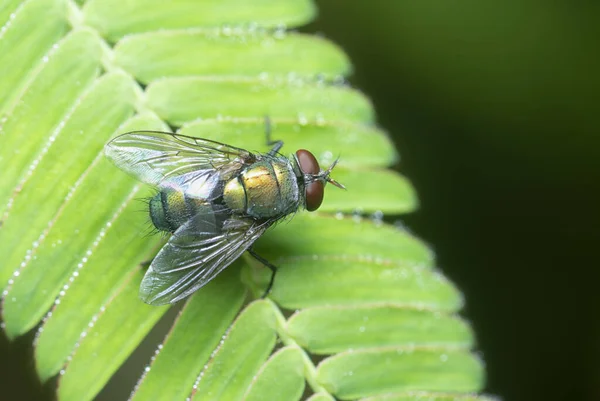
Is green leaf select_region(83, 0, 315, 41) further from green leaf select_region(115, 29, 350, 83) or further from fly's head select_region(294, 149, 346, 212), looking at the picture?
fly's head select_region(294, 149, 346, 212)

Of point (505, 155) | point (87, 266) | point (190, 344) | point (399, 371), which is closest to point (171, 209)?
point (87, 266)

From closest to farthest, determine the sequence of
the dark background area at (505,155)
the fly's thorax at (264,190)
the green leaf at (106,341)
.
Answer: the green leaf at (106,341) → the fly's thorax at (264,190) → the dark background area at (505,155)

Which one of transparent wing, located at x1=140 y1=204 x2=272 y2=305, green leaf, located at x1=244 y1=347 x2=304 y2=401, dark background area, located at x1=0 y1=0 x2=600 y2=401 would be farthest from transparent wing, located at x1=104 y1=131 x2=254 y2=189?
dark background area, located at x1=0 y1=0 x2=600 y2=401

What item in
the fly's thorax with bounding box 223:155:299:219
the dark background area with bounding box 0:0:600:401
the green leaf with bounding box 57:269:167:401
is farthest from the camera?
the dark background area with bounding box 0:0:600:401

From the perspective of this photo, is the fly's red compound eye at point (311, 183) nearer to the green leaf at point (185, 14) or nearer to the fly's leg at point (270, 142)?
the fly's leg at point (270, 142)

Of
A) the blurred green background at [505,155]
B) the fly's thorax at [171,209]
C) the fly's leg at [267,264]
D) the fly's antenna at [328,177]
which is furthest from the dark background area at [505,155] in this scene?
the fly's thorax at [171,209]

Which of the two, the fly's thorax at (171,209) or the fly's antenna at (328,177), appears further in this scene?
the fly's antenna at (328,177)
